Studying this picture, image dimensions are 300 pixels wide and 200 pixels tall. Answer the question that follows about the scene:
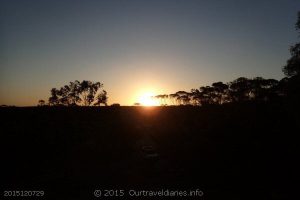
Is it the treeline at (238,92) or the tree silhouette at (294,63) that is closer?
the tree silhouette at (294,63)

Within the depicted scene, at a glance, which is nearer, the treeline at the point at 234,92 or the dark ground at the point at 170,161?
the dark ground at the point at 170,161

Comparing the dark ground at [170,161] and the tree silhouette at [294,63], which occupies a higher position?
the tree silhouette at [294,63]

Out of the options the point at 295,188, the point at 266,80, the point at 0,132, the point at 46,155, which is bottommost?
the point at 295,188

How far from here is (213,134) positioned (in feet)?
129

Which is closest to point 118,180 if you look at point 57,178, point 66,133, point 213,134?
point 57,178

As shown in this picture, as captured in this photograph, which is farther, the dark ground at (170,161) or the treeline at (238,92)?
the treeline at (238,92)

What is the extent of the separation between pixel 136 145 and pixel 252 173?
21.6 metres

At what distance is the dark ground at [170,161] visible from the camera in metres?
23.6

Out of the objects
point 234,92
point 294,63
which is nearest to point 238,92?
point 234,92

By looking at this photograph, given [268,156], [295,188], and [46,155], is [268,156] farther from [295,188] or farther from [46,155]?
[46,155]

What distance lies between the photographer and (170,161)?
107 feet

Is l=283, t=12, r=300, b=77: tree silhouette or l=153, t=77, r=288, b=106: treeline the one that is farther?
l=153, t=77, r=288, b=106: treeline

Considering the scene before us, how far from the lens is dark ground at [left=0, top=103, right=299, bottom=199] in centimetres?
2361

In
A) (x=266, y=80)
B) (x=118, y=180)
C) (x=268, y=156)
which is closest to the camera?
(x=118, y=180)
